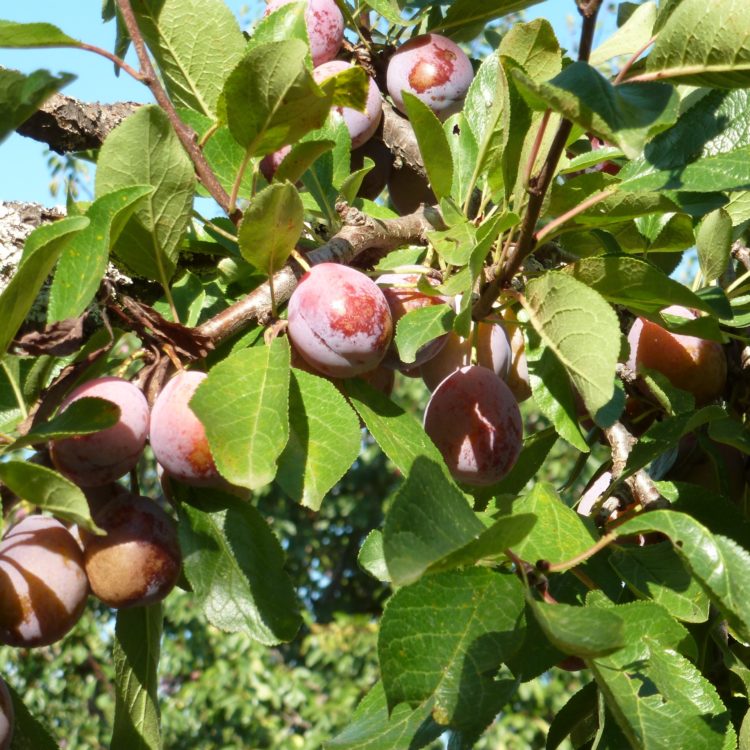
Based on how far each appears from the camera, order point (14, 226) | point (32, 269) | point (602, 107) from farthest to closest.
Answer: point (14, 226), point (32, 269), point (602, 107)

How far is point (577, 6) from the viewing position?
0.54m

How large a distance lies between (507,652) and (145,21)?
586 mm

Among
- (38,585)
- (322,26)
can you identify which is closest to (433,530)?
(38,585)

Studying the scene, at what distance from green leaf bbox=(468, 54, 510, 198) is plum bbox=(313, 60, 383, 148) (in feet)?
0.46

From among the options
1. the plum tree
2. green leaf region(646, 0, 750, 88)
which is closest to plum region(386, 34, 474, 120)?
green leaf region(646, 0, 750, 88)

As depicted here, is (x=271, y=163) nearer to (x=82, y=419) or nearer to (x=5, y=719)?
(x=82, y=419)

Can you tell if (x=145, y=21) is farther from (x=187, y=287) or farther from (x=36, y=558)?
(x=36, y=558)

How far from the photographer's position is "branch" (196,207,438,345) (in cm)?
71

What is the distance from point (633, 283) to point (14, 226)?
1.90 ft

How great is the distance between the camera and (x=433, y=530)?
0.52 m

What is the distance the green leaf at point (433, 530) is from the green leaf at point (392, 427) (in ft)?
0.32

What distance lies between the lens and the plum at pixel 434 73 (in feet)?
3.31

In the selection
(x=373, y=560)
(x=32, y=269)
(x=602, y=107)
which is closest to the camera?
(x=602, y=107)

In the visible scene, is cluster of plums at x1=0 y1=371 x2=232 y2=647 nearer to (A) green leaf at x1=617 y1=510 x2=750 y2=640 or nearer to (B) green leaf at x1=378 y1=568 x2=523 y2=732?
(B) green leaf at x1=378 y1=568 x2=523 y2=732
